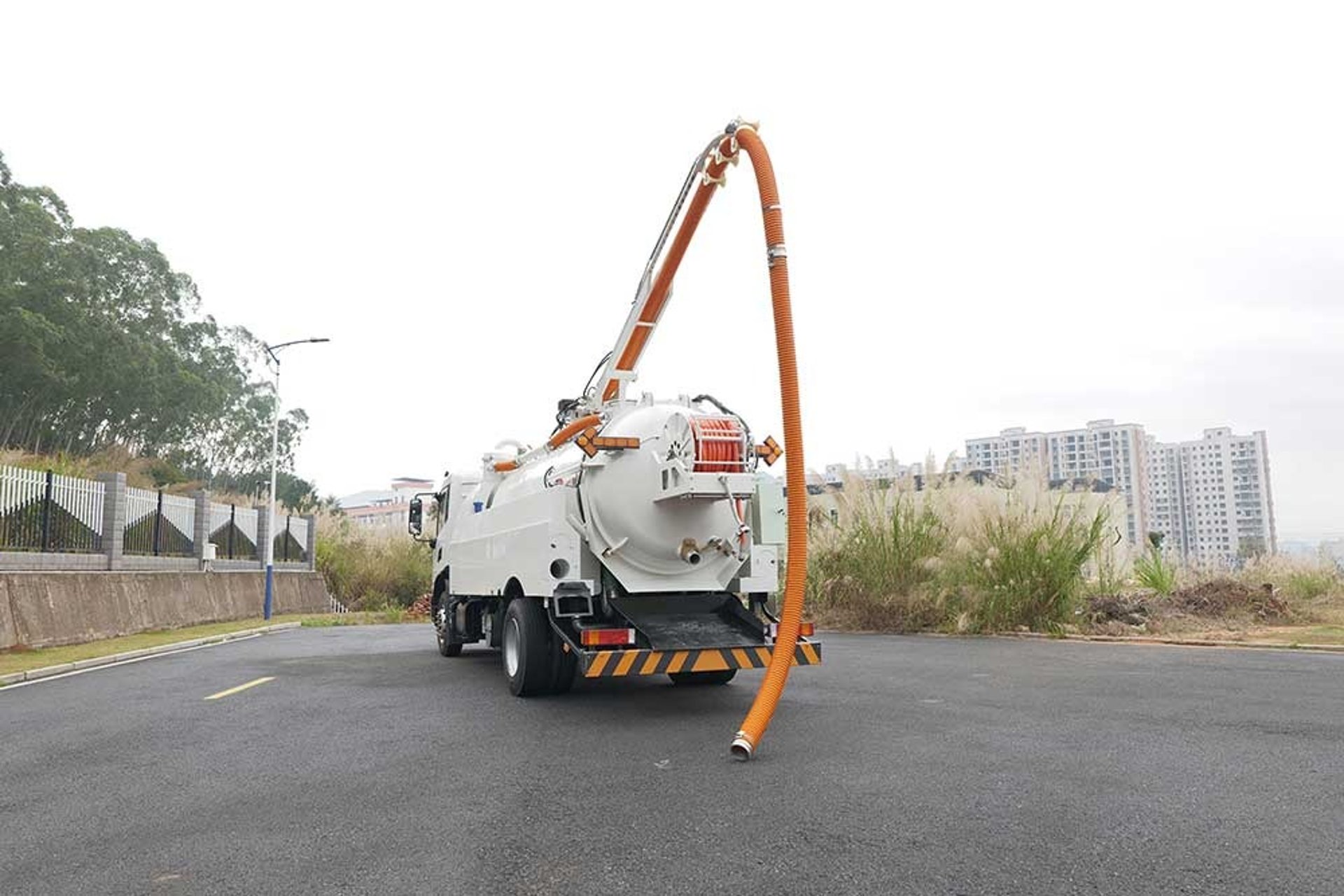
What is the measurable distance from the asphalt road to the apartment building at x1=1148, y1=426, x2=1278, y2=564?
50.9m

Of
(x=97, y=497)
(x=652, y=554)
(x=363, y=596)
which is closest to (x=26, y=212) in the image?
(x=363, y=596)

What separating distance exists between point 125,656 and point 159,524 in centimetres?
889

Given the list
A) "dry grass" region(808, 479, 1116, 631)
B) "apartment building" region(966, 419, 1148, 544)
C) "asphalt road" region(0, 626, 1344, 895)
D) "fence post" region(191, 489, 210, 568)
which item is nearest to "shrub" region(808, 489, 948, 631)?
"dry grass" region(808, 479, 1116, 631)

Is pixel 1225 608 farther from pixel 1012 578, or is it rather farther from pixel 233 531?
pixel 233 531

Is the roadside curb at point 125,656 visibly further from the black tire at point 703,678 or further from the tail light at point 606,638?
the black tire at point 703,678

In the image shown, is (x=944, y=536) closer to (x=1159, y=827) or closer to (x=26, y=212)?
(x=1159, y=827)

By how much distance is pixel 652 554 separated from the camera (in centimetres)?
812

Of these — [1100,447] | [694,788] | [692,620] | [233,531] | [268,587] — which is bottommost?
[694,788]

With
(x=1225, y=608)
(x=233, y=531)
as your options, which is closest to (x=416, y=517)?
(x=1225, y=608)

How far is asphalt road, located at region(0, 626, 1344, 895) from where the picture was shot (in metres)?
3.69

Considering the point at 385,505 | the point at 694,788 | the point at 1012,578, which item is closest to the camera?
the point at 694,788

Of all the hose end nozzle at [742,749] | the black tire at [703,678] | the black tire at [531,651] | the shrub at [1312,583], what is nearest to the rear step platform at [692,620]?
the black tire at [531,651]

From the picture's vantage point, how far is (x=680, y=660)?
7.58 m

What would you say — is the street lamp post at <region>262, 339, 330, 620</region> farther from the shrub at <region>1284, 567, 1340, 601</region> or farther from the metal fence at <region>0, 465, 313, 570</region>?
the shrub at <region>1284, 567, 1340, 601</region>
